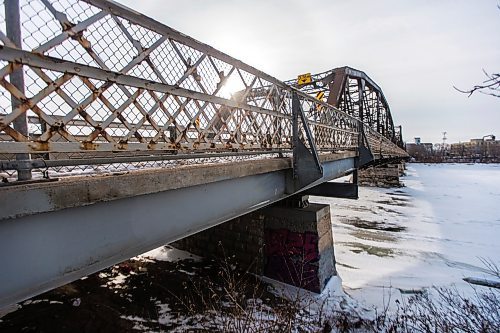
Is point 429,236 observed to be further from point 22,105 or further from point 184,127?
point 22,105

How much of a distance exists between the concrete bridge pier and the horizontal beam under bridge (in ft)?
16.7

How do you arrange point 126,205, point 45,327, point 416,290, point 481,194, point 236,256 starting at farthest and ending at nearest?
point 481,194 < point 236,256 < point 416,290 < point 45,327 < point 126,205

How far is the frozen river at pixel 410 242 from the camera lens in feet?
29.6

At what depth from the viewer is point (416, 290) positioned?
839 centimetres

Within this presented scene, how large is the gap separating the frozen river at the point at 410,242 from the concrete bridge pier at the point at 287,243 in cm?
141

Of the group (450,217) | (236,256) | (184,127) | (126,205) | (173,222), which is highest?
(184,127)

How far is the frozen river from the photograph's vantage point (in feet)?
29.6

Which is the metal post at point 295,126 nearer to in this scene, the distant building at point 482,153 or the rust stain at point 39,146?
the rust stain at point 39,146

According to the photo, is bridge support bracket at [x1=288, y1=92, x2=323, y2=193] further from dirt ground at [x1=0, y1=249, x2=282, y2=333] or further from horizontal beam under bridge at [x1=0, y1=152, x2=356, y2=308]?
dirt ground at [x1=0, y1=249, x2=282, y2=333]

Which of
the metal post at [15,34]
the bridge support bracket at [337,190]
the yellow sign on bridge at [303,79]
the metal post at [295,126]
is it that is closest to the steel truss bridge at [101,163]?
the metal post at [15,34]

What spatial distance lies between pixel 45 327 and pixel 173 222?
215 inches

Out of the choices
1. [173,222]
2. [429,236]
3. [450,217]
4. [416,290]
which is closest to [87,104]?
[173,222]

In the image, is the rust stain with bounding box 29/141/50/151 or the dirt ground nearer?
the rust stain with bounding box 29/141/50/151

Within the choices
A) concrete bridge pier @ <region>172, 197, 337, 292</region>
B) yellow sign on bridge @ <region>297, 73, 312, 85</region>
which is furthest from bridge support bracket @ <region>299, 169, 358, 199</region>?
yellow sign on bridge @ <region>297, 73, 312, 85</region>
